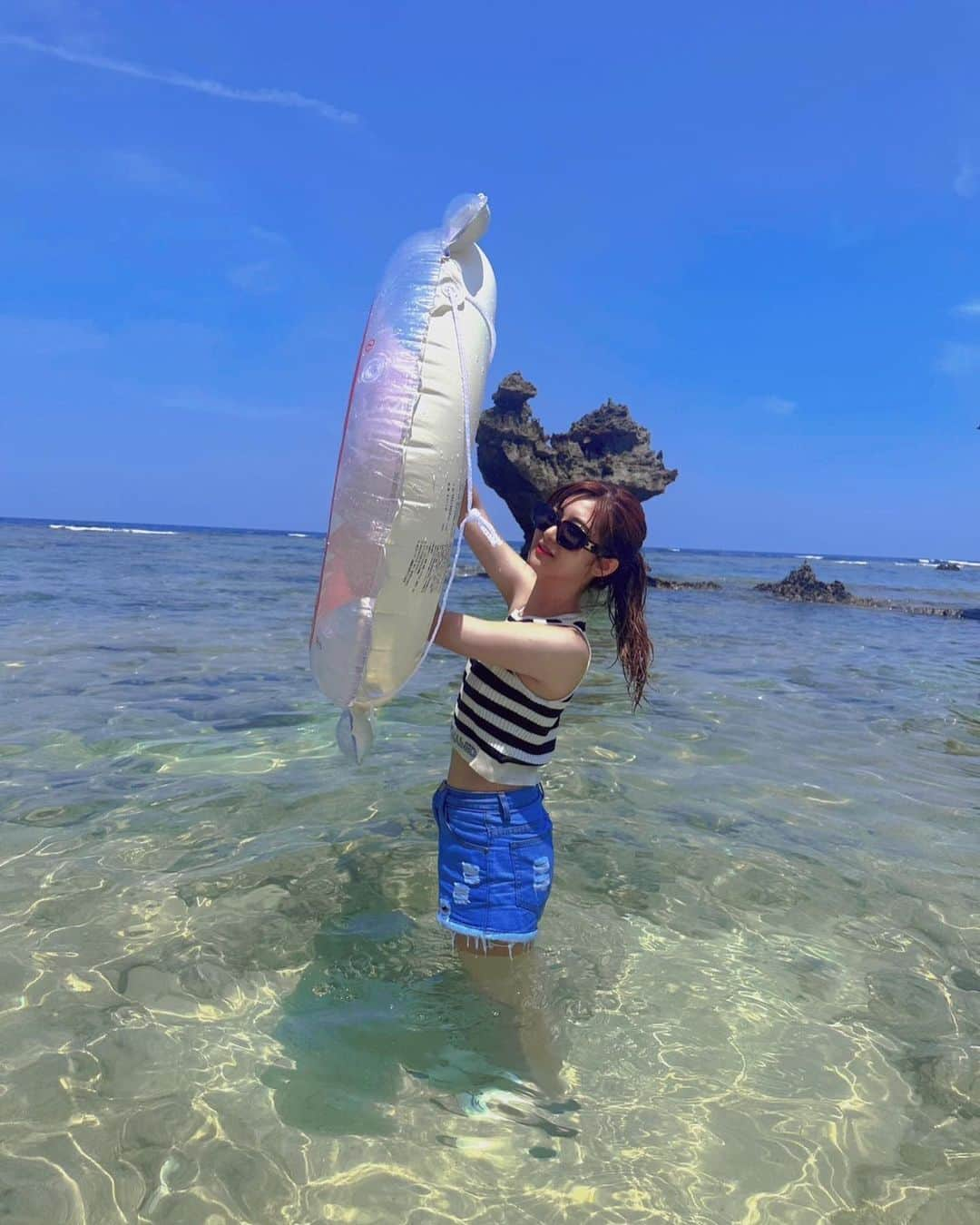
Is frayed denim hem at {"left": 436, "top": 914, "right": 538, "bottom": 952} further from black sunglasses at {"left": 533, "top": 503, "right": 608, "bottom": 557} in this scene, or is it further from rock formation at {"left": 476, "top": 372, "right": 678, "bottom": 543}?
rock formation at {"left": 476, "top": 372, "right": 678, "bottom": 543}

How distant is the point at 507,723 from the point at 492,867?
495 millimetres

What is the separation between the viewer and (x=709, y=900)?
412 cm

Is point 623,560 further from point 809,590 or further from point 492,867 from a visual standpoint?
point 809,590

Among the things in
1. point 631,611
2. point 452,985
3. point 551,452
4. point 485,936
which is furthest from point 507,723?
point 551,452

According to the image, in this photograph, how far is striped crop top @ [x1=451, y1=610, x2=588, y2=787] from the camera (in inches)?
109

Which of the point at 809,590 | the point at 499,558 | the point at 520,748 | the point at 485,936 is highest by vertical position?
the point at 499,558

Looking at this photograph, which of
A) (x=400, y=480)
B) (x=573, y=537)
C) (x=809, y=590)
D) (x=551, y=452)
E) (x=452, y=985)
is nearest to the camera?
(x=400, y=480)

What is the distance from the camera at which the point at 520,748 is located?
110 inches

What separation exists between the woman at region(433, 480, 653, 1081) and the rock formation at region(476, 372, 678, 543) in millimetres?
23194

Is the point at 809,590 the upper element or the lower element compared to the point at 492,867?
upper

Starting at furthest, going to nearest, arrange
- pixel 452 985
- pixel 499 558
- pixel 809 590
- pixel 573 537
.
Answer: pixel 809 590 → pixel 499 558 → pixel 452 985 → pixel 573 537

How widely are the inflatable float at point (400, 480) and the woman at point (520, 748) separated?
0.36 meters

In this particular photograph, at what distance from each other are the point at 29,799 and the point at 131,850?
979 millimetres

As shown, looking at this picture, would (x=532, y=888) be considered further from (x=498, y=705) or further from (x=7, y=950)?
(x=7, y=950)
